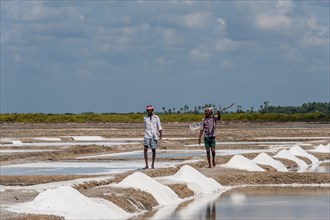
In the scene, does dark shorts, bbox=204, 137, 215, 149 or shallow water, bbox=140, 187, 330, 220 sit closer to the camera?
shallow water, bbox=140, 187, 330, 220

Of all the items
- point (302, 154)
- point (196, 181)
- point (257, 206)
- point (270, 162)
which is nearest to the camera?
point (257, 206)

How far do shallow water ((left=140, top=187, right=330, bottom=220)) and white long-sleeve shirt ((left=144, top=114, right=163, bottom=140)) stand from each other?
→ 87.1 inches

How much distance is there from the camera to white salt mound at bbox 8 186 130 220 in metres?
13.2

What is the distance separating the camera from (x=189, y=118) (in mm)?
112188

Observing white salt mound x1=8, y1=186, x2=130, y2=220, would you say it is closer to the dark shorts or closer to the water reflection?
the water reflection

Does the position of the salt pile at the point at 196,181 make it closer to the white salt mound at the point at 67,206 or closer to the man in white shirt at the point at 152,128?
the man in white shirt at the point at 152,128

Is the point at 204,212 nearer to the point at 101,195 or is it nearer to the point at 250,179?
the point at 101,195

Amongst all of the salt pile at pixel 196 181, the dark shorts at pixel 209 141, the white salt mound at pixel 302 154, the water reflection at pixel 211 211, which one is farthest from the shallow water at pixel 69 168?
the white salt mound at pixel 302 154

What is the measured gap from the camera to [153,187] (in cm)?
1694

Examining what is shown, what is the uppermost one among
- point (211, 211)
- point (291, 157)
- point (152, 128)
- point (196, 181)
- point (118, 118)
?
point (118, 118)

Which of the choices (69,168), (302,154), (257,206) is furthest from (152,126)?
(302,154)

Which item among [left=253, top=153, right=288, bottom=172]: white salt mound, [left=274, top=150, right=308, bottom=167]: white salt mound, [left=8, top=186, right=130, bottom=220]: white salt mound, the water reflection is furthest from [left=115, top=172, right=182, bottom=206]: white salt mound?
[left=274, top=150, right=308, bottom=167]: white salt mound

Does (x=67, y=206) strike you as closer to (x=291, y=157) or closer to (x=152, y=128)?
(x=152, y=128)

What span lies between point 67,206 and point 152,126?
6.78 metres
